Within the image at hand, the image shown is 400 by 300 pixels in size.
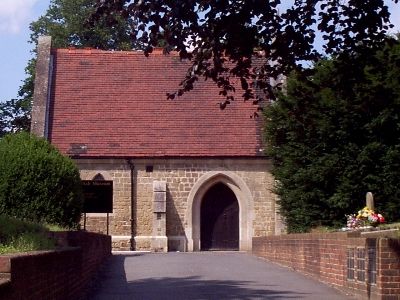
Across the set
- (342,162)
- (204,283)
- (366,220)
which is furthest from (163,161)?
(204,283)

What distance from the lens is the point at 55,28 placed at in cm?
5584

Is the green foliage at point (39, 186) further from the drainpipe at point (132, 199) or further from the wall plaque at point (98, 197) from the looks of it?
the drainpipe at point (132, 199)

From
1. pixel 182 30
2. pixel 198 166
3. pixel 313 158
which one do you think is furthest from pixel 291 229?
pixel 182 30

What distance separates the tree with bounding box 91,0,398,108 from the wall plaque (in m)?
22.6

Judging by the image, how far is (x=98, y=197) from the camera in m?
34.7

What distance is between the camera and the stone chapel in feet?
126

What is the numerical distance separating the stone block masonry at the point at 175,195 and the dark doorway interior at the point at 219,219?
1.90ft

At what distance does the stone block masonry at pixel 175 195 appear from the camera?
3841cm

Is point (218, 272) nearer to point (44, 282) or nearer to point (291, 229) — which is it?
point (291, 229)

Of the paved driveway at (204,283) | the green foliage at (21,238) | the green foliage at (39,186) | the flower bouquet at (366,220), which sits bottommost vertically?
the paved driveway at (204,283)

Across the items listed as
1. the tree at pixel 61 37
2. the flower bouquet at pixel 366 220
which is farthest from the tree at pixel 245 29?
the tree at pixel 61 37

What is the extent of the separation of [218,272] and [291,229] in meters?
8.58

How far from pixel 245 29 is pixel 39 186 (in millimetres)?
10843

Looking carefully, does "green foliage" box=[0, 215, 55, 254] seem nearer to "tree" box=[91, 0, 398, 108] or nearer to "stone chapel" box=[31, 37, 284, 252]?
"tree" box=[91, 0, 398, 108]
